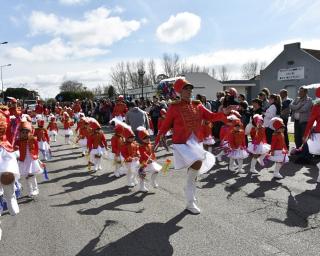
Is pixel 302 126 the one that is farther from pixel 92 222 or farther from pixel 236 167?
pixel 92 222

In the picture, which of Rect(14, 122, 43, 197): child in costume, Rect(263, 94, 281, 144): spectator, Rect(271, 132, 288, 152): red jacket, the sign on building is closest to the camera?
Rect(14, 122, 43, 197): child in costume

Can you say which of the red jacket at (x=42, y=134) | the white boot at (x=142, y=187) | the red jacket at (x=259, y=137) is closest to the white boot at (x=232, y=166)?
the red jacket at (x=259, y=137)

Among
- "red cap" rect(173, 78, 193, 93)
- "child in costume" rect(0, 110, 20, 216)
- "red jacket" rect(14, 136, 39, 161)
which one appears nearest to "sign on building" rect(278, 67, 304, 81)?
"red cap" rect(173, 78, 193, 93)

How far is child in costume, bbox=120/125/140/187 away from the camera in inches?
329

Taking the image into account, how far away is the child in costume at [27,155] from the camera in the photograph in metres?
7.56

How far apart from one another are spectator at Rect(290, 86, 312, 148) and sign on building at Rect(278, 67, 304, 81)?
30.8 metres

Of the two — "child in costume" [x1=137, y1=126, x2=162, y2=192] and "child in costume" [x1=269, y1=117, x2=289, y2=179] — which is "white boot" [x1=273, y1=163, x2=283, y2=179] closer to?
"child in costume" [x1=269, y1=117, x2=289, y2=179]

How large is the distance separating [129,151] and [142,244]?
364 centimetres

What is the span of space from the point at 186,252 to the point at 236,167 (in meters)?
5.52

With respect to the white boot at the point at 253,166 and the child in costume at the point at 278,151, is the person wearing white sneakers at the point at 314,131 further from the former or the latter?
the white boot at the point at 253,166

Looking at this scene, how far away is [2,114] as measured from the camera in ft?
19.2

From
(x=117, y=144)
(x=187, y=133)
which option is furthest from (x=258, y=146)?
(x=187, y=133)

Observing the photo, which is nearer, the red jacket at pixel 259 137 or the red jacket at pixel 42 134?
the red jacket at pixel 259 137

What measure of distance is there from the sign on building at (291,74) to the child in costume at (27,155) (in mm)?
36926
